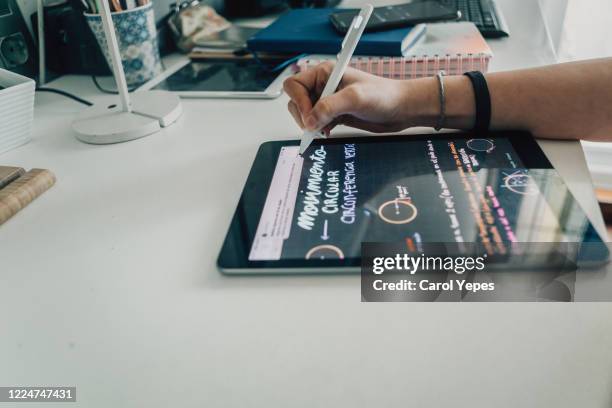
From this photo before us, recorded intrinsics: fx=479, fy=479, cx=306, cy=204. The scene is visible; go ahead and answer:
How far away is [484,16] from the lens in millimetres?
1090

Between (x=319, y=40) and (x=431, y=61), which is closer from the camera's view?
(x=431, y=61)

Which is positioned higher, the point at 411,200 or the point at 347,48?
the point at 347,48

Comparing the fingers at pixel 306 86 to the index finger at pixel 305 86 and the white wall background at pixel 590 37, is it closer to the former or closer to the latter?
the index finger at pixel 305 86

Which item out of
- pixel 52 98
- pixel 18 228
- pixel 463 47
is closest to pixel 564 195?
pixel 463 47

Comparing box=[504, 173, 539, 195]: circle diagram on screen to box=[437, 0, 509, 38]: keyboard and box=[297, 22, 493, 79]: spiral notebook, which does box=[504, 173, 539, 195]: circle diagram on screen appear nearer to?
box=[297, 22, 493, 79]: spiral notebook

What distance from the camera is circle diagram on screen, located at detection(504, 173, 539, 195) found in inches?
17.9

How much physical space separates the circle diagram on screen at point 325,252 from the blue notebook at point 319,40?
51 centimetres

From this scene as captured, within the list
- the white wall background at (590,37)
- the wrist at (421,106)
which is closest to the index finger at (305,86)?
the wrist at (421,106)

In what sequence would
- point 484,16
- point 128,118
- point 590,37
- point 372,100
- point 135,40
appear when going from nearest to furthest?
1. point 372,100
2. point 128,118
3. point 135,40
4. point 484,16
5. point 590,37

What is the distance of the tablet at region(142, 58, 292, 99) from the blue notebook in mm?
42

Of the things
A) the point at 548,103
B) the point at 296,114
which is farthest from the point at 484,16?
the point at 296,114

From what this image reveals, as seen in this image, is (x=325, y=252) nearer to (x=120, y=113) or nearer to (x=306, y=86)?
(x=306, y=86)

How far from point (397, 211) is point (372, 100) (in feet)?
0.61

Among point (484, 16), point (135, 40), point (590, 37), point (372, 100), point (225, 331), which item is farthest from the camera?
point (590, 37)
